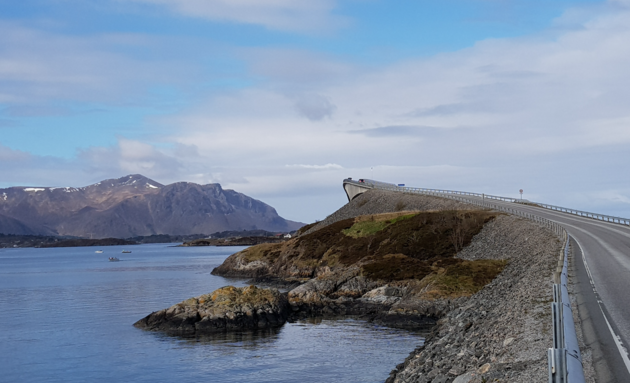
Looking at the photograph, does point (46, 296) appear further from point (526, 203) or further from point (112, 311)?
point (526, 203)

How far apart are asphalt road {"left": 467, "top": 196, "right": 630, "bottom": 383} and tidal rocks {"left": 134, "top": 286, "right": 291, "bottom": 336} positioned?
73.4ft

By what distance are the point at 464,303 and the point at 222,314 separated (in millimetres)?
17429

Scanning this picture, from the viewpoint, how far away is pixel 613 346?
558 inches

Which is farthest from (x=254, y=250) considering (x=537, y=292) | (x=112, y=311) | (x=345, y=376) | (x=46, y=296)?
(x=537, y=292)

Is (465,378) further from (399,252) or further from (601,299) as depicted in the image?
(399,252)

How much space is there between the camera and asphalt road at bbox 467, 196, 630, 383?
12.9m

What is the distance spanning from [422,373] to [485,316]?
25.0 ft

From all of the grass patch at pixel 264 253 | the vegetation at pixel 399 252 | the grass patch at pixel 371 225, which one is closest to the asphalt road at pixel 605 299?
the vegetation at pixel 399 252

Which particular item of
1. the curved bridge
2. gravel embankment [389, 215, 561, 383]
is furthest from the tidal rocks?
the curved bridge

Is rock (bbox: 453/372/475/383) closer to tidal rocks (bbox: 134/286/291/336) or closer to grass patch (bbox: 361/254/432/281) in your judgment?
tidal rocks (bbox: 134/286/291/336)

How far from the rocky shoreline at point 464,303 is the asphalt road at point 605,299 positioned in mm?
1215

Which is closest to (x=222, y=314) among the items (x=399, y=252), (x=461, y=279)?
(x=461, y=279)

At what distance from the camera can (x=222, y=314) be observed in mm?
43188

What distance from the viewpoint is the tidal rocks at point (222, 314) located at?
4253 centimetres
